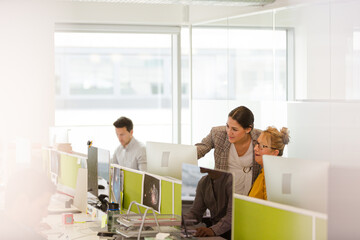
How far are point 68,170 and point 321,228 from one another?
317cm

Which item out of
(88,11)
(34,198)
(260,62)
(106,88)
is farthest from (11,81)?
(34,198)

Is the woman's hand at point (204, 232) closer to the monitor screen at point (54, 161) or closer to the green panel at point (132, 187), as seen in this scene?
the green panel at point (132, 187)

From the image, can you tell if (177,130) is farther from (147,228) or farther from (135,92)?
(147,228)

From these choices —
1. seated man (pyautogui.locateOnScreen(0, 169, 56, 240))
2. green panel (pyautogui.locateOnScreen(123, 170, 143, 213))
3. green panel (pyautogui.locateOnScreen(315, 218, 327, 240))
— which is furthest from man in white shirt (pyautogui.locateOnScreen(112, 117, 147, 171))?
green panel (pyautogui.locateOnScreen(315, 218, 327, 240))

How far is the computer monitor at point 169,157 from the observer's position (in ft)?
10.9

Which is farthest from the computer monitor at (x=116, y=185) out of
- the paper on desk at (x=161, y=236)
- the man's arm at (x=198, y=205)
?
the man's arm at (x=198, y=205)

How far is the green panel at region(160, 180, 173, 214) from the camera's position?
3334mm

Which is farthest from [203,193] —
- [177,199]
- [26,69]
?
[26,69]

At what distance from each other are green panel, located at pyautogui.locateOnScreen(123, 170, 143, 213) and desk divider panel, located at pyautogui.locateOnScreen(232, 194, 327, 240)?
45.1 inches

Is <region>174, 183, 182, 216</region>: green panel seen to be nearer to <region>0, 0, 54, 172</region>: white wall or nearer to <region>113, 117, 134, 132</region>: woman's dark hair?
<region>113, 117, 134, 132</region>: woman's dark hair

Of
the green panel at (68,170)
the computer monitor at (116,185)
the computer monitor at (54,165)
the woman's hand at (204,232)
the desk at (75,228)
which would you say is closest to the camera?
the woman's hand at (204,232)

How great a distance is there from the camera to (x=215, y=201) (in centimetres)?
260

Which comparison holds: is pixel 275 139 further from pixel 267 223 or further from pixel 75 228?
pixel 75 228

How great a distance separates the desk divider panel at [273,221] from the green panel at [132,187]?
3.76ft
